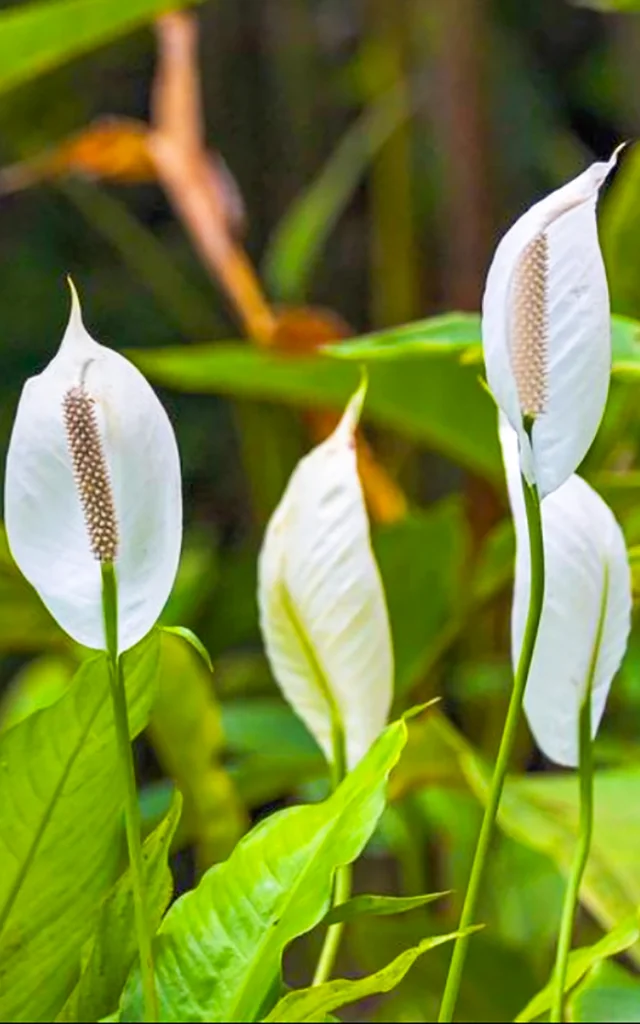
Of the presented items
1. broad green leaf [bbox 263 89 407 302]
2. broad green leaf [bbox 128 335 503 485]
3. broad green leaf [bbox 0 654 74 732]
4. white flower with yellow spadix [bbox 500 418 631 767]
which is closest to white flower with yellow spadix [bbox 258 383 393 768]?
A: white flower with yellow spadix [bbox 500 418 631 767]

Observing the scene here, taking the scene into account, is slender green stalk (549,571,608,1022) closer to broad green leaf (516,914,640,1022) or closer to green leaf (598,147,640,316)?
broad green leaf (516,914,640,1022)

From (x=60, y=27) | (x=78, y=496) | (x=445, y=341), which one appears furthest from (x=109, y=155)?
(x=78, y=496)

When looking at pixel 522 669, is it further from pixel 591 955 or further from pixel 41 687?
pixel 41 687

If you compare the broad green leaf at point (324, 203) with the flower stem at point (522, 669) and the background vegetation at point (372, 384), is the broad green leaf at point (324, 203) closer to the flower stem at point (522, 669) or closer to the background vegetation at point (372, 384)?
the background vegetation at point (372, 384)

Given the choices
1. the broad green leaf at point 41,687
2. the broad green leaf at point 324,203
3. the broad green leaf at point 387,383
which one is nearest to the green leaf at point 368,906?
the broad green leaf at point 387,383

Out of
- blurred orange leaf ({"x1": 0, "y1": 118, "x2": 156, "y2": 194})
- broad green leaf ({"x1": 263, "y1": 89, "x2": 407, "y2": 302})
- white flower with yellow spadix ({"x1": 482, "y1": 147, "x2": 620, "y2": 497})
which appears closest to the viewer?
white flower with yellow spadix ({"x1": 482, "y1": 147, "x2": 620, "y2": 497})
